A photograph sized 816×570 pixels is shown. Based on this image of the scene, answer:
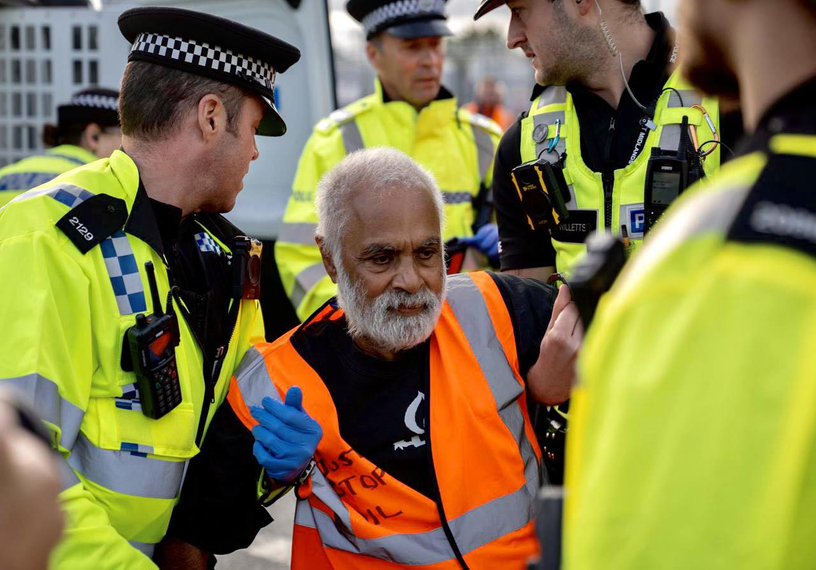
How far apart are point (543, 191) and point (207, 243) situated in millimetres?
948

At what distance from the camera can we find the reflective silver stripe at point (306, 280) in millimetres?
3574

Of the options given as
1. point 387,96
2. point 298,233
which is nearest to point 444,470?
point 298,233

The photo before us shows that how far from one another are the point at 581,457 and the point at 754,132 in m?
0.38

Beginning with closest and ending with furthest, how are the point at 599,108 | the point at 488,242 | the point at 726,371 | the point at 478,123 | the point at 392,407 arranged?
the point at 726,371
the point at 392,407
the point at 599,108
the point at 488,242
the point at 478,123

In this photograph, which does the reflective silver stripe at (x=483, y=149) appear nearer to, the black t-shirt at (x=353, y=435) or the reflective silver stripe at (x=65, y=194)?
the black t-shirt at (x=353, y=435)

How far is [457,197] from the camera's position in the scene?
3836mm

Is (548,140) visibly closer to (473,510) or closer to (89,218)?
(473,510)

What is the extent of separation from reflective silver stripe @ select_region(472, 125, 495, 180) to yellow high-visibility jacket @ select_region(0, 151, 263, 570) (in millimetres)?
2146

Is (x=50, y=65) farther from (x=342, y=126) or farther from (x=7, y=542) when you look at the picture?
(x=7, y=542)

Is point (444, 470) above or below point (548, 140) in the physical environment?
below

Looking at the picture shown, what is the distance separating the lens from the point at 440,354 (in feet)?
7.06

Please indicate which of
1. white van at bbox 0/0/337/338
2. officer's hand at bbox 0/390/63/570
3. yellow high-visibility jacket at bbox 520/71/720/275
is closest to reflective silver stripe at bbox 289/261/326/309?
white van at bbox 0/0/337/338

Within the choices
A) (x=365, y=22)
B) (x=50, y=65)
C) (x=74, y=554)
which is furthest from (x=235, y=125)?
(x=50, y=65)

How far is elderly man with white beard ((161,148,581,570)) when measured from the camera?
6.52 ft
